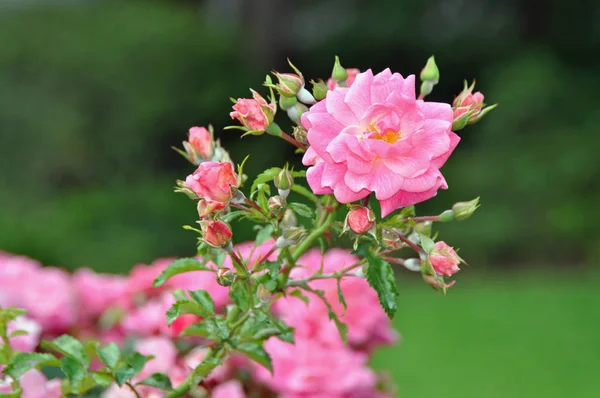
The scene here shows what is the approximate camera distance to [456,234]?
5.69 metres

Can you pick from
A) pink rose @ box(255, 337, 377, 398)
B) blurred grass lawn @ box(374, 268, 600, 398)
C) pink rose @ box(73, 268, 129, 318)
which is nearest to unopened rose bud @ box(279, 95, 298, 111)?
pink rose @ box(255, 337, 377, 398)

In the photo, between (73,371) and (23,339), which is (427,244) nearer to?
(73,371)

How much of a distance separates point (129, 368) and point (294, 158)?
5704mm

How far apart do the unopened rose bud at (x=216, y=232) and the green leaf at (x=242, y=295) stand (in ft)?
0.19

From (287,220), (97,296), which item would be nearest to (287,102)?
(287,220)

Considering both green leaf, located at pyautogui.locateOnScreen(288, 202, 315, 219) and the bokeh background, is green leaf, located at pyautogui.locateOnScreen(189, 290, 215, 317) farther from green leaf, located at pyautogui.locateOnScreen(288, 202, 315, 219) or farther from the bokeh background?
the bokeh background

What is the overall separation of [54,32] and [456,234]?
284cm

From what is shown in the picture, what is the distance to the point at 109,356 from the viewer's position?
2.59ft

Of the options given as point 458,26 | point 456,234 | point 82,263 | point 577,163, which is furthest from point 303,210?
point 458,26

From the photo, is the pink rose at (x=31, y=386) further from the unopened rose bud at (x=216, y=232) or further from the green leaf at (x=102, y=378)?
the unopened rose bud at (x=216, y=232)

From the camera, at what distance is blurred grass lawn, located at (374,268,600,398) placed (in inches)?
147

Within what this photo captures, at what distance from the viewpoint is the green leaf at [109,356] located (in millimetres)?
778

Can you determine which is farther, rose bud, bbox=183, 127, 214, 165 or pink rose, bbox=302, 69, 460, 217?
rose bud, bbox=183, 127, 214, 165

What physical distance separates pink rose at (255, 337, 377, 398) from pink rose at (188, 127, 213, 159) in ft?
1.36
